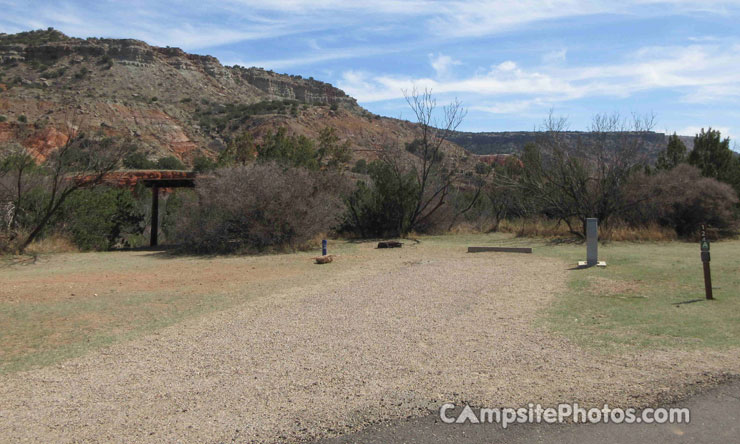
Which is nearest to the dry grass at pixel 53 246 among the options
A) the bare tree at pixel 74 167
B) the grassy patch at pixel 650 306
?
the bare tree at pixel 74 167

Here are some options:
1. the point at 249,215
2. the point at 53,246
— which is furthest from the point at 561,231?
the point at 53,246

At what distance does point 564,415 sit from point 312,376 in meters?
2.35

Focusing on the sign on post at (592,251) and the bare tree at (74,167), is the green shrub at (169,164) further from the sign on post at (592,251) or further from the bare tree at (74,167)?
the sign on post at (592,251)

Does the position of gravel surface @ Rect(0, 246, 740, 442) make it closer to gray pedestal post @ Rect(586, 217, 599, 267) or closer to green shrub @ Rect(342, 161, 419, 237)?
gray pedestal post @ Rect(586, 217, 599, 267)

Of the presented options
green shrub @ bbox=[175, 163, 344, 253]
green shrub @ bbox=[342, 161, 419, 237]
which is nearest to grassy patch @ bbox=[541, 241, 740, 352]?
green shrub @ bbox=[175, 163, 344, 253]

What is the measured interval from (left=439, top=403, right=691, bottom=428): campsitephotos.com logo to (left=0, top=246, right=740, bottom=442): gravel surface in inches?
5.8

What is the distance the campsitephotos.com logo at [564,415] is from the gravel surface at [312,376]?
0.15 metres

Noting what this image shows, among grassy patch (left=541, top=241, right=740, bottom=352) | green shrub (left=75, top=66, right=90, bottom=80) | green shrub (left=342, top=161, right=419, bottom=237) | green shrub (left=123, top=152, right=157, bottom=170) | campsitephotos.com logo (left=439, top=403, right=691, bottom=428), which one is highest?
green shrub (left=75, top=66, right=90, bottom=80)

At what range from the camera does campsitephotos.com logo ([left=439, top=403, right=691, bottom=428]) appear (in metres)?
4.60

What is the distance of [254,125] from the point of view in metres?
65.1

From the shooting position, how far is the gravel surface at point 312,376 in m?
4.66

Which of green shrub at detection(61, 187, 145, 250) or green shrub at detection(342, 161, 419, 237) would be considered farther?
green shrub at detection(342, 161, 419, 237)

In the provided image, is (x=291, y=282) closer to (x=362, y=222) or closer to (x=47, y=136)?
(x=362, y=222)

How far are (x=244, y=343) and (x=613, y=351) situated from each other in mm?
4257
